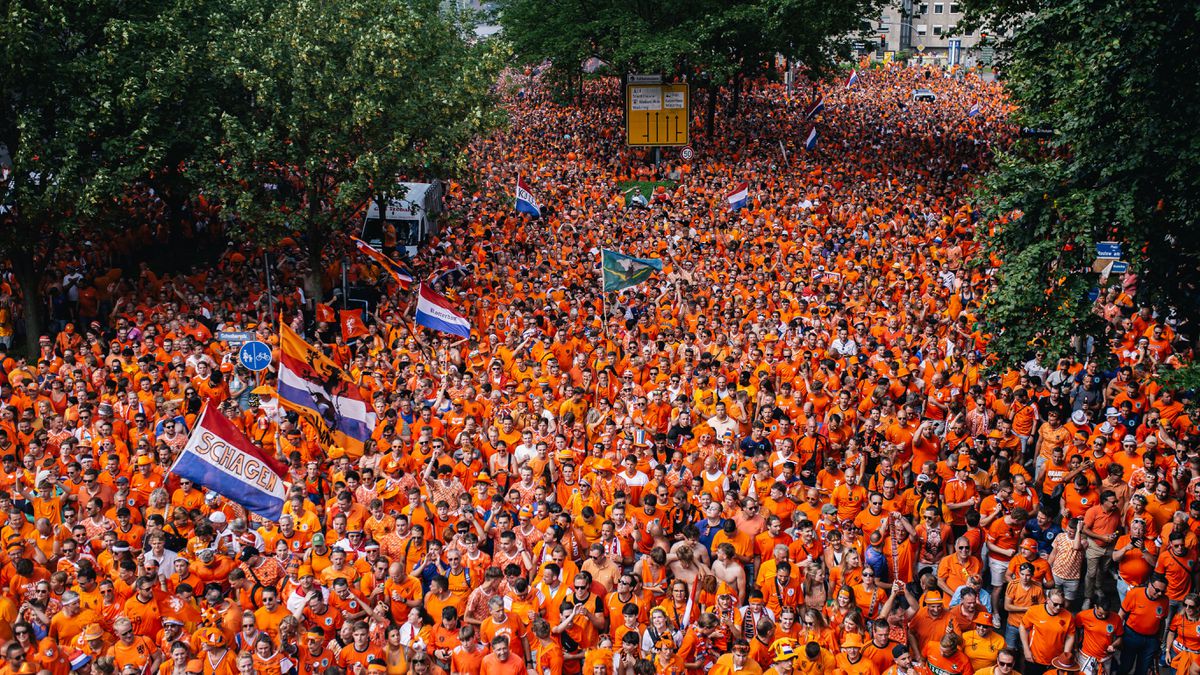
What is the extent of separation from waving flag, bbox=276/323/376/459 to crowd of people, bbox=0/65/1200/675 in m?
0.40

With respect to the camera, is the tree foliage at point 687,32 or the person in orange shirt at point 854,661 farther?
the tree foliage at point 687,32

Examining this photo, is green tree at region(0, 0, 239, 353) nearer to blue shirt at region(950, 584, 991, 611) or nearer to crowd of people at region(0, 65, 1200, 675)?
crowd of people at region(0, 65, 1200, 675)

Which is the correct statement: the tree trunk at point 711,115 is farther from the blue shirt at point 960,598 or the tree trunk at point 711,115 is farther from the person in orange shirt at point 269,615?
the person in orange shirt at point 269,615

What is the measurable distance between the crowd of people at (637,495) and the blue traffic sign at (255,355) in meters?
0.44

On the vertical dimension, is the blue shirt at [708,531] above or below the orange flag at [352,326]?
above

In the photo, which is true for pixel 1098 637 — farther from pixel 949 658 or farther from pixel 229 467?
pixel 229 467

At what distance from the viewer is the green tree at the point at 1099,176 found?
997 centimetres

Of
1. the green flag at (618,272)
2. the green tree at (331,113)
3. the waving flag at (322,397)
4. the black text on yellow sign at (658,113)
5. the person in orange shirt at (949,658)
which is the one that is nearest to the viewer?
the person in orange shirt at (949,658)

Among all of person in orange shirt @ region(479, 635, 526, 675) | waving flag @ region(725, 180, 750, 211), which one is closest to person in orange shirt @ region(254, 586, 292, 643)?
person in orange shirt @ region(479, 635, 526, 675)

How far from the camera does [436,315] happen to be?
1588cm

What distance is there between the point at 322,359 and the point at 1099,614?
9073 millimetres

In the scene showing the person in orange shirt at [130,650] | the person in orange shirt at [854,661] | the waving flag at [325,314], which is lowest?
the waving flag at [325,314]

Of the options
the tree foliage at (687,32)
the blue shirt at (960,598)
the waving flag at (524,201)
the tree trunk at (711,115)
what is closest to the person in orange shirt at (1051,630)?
the blue shirt at (960,598)

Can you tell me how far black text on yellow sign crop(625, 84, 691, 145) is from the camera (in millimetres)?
34688
